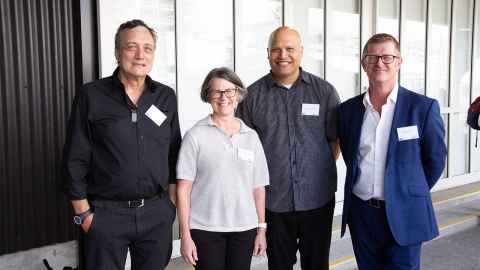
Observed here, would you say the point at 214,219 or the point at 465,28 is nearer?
the point at 214,219

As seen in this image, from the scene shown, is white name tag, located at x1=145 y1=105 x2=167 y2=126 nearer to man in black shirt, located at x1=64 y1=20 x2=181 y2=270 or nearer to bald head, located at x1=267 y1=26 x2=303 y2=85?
man in black shirt, located at x1=64 y1=20 x2=181 y2=270

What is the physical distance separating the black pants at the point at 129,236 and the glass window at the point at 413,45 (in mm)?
3987

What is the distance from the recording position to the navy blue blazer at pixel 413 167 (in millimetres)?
1936

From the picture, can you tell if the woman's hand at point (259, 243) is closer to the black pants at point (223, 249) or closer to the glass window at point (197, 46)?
the black pants at point (223, 249)

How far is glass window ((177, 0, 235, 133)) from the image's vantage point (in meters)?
3.33

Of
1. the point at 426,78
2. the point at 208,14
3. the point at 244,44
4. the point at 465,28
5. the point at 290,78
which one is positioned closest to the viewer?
the point at 290,78

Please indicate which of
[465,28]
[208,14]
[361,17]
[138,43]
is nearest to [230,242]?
[138,43]

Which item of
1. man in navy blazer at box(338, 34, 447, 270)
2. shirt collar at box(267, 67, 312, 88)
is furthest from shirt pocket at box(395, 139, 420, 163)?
shirt collar at box(267, 67, 312, 88)

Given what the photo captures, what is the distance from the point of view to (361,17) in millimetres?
4629

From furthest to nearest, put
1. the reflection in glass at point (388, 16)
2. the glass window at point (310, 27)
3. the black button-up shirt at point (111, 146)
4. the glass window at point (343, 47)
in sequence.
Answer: the reflection in glass at point (388, 16), the glass window at point (343, 47), the glass window at point (310, 27), the black button-up shirt at point (111, 146)

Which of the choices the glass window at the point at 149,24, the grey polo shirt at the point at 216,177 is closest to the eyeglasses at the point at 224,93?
the grey polo shirt at the point at 216,177

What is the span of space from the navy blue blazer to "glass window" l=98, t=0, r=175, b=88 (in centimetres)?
182

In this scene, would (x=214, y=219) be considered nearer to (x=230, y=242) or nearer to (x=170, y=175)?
(x=230, y=242)

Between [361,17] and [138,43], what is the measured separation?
3408 mm
